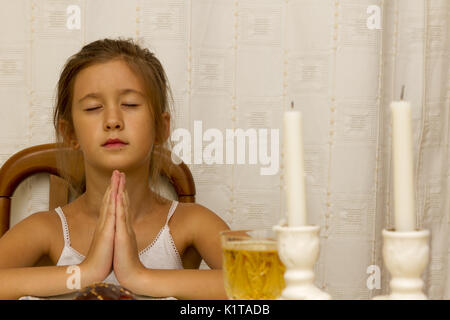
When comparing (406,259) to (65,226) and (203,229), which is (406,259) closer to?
(203,229)

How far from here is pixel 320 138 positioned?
5.10 feet

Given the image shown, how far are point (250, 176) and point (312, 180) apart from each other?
169mm

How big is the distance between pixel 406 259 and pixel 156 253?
35.7 inches

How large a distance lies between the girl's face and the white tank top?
0.58 feet

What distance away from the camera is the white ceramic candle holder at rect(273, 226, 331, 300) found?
1.47 ft

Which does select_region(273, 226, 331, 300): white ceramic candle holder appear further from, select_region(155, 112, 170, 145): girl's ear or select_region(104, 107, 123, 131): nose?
select_region(155, 112, 170, 145): girl's ear

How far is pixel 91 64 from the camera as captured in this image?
1264mm

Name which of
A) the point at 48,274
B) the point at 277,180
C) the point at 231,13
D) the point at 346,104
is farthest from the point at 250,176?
the point at 48,274

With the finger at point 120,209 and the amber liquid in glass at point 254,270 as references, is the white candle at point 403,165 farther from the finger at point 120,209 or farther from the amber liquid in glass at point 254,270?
the finger at point 120,209
